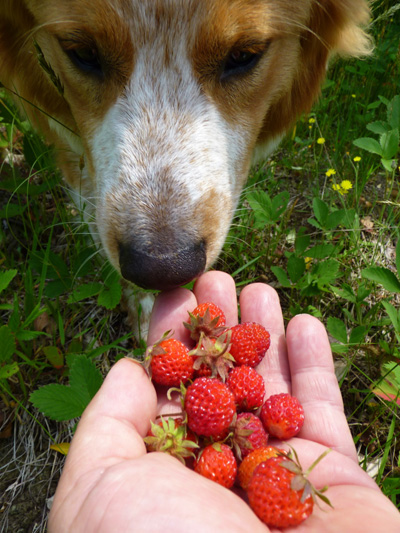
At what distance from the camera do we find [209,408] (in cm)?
153

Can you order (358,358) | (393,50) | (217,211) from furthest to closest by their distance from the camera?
(393,50), (358,358), (217,211)

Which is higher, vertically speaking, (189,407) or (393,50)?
(393,50)

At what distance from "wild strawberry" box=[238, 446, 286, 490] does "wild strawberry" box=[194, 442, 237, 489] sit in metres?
0.03

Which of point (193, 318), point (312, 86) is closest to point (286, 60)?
point (312, 86)

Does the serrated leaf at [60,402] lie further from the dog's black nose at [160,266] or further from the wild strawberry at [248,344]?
the wild strawberry at [248,344]

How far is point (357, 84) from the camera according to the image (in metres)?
4.27

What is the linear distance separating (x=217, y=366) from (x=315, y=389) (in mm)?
Answer: 420

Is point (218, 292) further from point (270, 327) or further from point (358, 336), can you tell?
point (358, 336)

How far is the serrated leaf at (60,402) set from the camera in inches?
70.8

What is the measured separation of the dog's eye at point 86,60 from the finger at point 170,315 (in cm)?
114

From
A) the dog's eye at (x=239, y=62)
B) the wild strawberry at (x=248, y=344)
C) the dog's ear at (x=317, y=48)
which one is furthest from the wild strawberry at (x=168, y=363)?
the dog's ear at (x=317, y=48)

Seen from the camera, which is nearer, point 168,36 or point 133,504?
point 133,504

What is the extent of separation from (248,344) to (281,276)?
2.88 ft

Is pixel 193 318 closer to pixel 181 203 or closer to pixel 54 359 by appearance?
pixel 181 203
